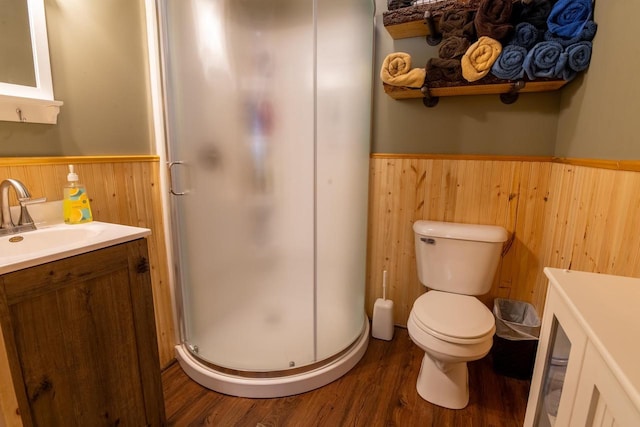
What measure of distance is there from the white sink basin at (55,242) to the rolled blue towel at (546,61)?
1756 mm

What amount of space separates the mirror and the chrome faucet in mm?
321

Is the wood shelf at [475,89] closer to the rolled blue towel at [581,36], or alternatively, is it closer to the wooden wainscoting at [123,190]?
the rolled blue towel at [581,36]

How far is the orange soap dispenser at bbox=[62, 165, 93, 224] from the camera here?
1270 mm

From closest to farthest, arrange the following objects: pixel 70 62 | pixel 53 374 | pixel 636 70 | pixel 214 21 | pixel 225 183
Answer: pixel 53 374, pixel 636 70, pixel 70 62, pixel 214 21, pixel 225 183

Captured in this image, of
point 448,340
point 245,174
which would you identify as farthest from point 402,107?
point 448,340

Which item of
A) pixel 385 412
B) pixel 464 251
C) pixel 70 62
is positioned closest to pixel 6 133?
pixel 70 62

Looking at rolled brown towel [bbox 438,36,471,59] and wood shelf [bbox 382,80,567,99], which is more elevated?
rolled brown towel [bbox 438,36,471,59]

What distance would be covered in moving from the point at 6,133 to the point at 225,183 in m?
0.79

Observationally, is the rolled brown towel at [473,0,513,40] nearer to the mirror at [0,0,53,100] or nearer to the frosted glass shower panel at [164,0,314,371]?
the frosted glass shower panel at [164,0,314,371]

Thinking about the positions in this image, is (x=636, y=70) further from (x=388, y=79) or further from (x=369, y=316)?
(x=369, y=316)

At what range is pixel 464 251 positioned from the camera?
1691 millimetres

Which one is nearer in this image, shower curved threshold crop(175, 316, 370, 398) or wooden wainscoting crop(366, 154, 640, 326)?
wooden wainscoting crop(366, 154, 640, 326)

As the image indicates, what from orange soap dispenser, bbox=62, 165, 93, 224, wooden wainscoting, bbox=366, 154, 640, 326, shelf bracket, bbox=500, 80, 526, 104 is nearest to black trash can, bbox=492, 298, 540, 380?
wooden wainscoting, bbox=366, 154, 640, 326

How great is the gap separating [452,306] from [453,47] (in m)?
1.26
